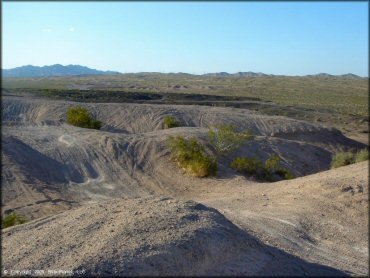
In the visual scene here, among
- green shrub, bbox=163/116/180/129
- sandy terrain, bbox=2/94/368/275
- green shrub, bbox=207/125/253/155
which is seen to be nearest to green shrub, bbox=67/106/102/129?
sandy terrain, bbox=2/94/368/275

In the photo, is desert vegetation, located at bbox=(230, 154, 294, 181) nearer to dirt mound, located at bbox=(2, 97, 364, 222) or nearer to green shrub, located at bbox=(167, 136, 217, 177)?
dirt mound, located at bbox=(2, 97, 364, 222)

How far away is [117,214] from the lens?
9.20 m

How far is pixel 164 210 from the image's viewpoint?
905 cm

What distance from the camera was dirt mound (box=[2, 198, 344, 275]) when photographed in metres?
7.16

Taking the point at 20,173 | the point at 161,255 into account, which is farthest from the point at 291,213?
the point at 20,173

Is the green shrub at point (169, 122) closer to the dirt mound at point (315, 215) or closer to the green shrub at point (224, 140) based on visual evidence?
the green shrub at point (224, 140)

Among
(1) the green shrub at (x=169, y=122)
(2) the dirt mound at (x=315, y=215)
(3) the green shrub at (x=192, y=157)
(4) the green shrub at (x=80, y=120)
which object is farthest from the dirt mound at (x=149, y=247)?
(1) the green shrub at (x=169, y=122)

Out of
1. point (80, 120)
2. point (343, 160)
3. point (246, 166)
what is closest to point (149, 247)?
point (246, 166)

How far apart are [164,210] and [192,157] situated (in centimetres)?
1313

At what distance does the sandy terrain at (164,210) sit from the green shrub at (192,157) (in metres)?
0.42

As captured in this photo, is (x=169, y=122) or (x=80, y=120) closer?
(x=80, y=120)

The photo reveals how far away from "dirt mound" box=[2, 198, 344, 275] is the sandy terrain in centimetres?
2

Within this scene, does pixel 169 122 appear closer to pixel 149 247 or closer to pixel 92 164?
pixel 92 164

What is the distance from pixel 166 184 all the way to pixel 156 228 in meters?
12.8
